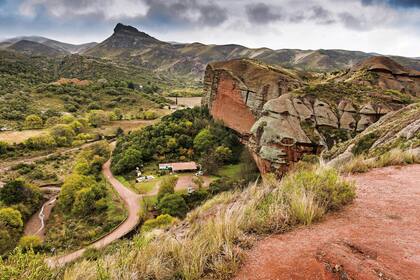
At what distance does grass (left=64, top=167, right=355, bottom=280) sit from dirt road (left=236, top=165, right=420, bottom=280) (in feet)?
0.72

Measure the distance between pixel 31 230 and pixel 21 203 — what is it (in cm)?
535

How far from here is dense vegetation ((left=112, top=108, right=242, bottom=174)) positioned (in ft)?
162

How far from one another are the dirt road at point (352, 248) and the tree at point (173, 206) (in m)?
29.0

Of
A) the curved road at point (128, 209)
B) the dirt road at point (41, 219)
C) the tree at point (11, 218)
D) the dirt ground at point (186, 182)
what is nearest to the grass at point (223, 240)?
the curved road at point (128, 209)

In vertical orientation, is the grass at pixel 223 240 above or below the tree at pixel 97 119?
above

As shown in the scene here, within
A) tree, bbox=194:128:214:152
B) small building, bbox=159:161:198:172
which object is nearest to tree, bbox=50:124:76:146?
small building, bbox=159:161:198:172

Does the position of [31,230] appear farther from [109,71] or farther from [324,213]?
[109,71]

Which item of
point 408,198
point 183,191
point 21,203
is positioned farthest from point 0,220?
point 408,198

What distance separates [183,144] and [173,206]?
78.7 feet

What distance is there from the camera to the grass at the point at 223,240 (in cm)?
380

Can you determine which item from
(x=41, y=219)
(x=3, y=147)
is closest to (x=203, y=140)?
(x=41, y=219)

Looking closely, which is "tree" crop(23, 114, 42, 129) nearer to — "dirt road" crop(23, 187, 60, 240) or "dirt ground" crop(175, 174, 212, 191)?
"dirt road" crop(23, 187, 60, 240)

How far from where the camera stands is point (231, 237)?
446 centimetres

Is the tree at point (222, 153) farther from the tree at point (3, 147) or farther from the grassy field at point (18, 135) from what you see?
the grassy field at point (18, 135)
